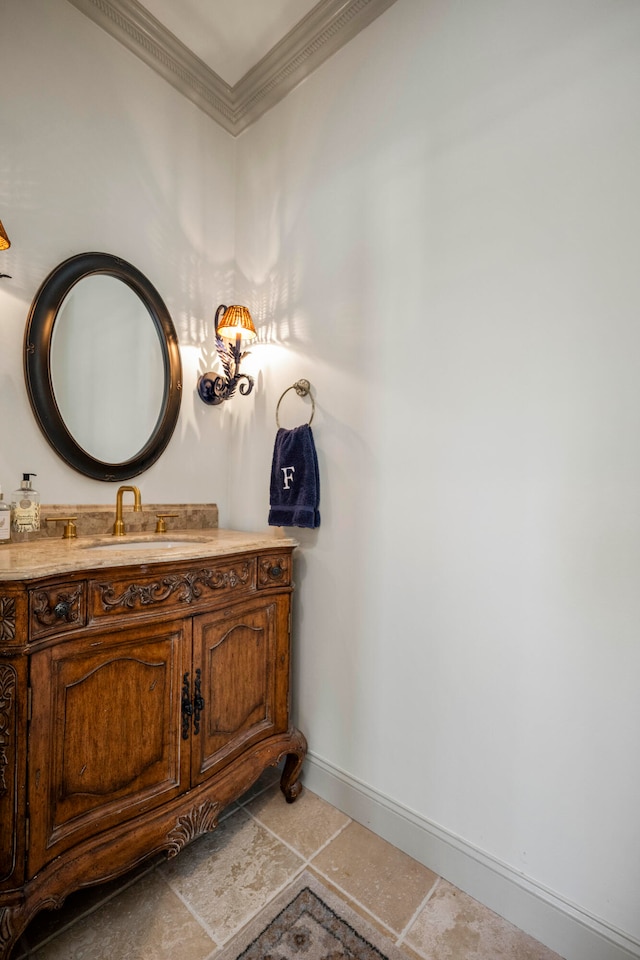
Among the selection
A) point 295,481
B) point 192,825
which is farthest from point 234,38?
point 192,825

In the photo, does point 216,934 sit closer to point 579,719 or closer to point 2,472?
point 579,719

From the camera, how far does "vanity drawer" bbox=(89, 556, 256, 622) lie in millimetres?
1077

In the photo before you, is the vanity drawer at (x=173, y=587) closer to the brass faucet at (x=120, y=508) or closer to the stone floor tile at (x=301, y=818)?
the brass faucet at (x=120, y=508)

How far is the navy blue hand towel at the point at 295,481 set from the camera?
1.62m

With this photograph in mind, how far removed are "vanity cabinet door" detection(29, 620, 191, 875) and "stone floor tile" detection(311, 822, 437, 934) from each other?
54 centimetres

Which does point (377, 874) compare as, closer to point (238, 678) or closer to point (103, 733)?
point (238, 678)

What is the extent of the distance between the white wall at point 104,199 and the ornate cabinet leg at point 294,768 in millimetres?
983

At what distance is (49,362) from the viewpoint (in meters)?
1.48

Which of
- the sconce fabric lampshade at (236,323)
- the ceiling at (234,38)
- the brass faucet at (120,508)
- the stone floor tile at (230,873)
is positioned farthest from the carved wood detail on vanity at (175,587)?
the ceiling at (234,38)

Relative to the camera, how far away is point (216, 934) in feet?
3.62

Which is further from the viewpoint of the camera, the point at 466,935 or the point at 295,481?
the point at 295,481

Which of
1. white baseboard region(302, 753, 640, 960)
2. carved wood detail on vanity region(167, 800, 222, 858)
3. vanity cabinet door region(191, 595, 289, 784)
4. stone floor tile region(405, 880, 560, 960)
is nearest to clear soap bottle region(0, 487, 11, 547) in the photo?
vanity cabinet door region(191, 595, 289, 784)

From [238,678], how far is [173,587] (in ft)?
1.37

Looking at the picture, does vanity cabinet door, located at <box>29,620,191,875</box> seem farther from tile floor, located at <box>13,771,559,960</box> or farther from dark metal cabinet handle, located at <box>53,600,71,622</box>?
tile floor, located at <box>13,771,559,960</box>
